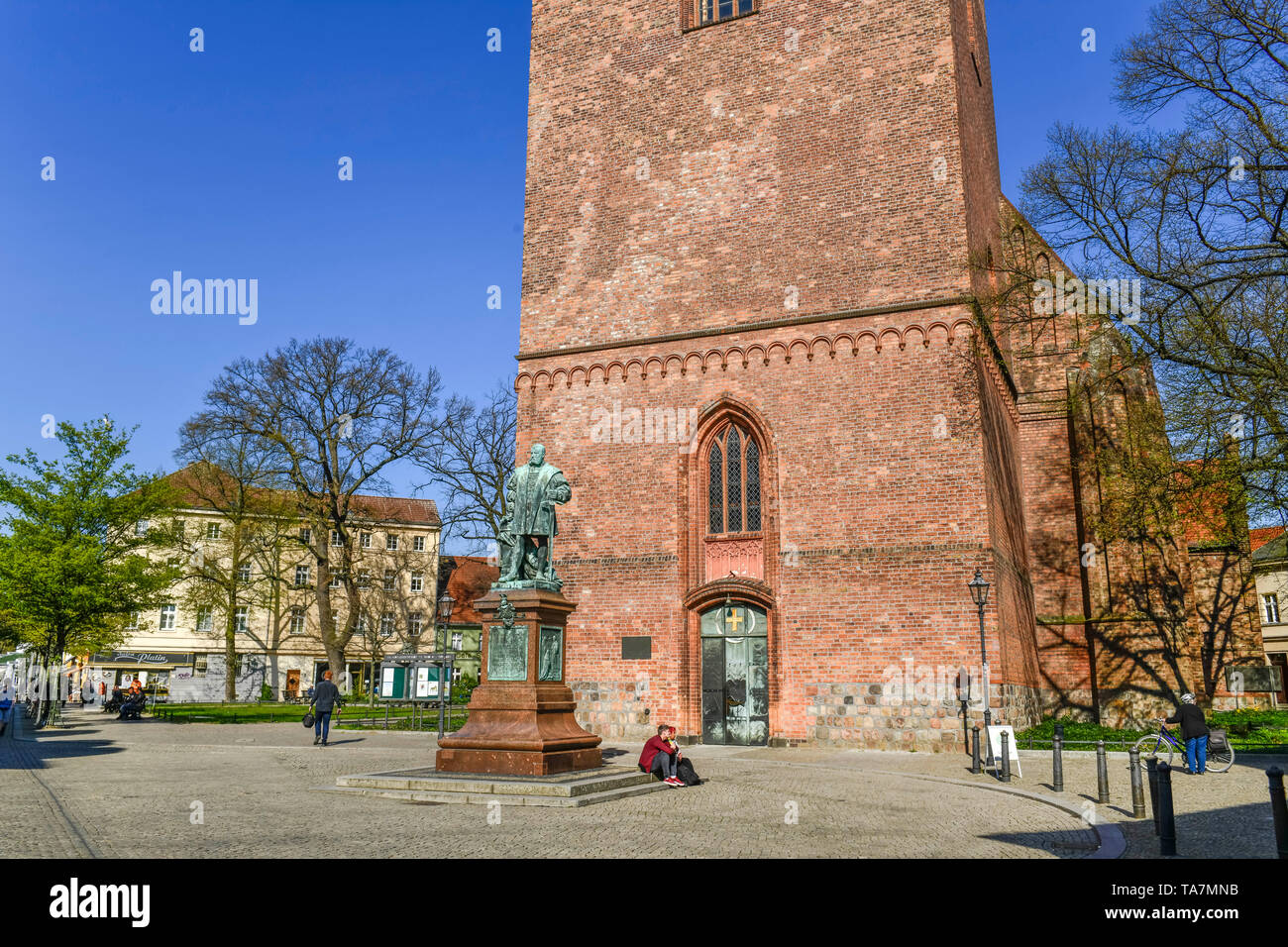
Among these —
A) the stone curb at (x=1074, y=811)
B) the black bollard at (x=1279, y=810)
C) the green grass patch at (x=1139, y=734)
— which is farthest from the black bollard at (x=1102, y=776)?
the green grass patch at (x=1139, y=734)

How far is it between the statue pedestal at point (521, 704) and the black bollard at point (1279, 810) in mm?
7349

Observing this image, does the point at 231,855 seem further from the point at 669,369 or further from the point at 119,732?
the point at 119,732

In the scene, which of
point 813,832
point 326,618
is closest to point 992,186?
point 813,832

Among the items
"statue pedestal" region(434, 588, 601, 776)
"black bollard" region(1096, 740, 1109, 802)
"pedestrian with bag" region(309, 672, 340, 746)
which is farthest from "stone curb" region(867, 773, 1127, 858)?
"pedestrian with bag" region(309, 672, 340, 746)

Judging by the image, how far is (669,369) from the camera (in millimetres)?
20531

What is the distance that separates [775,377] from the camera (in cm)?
1955

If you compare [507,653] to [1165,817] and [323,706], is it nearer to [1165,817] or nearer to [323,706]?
[1165,817]

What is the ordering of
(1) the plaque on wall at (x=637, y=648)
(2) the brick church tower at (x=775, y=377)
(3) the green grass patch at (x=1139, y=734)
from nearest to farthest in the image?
1. (3) the green grass patch at (x=1139, y=734)
2. (2) the brick church tower at (x=775, y=377)
3. (1) the plaque on wall at (x=637, y=648)

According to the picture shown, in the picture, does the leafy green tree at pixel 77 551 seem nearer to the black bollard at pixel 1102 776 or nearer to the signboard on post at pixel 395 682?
the signboard on post at pixel 395 682

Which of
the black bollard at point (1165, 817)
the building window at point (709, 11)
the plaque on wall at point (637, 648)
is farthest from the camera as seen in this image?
the building window at point (709, 11)

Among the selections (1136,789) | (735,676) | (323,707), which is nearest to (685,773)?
(1136,789)

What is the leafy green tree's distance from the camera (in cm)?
2623

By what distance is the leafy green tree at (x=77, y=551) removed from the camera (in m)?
26.2

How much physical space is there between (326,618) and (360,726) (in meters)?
12.5
